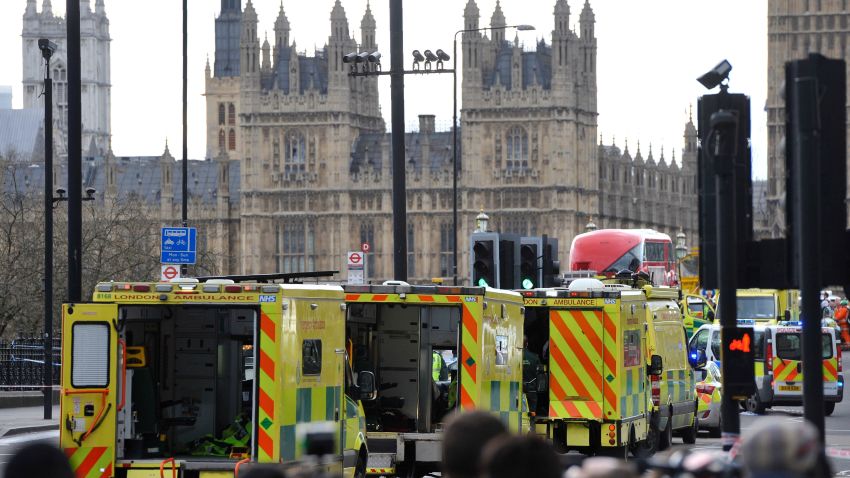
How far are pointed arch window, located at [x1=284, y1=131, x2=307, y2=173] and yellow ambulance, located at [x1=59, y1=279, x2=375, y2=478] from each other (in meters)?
96.6

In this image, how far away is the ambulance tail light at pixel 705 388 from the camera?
3112 centimetres

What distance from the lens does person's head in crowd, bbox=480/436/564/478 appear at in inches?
282

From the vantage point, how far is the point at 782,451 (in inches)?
301

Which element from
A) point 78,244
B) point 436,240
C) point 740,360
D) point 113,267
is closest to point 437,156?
point 436,240

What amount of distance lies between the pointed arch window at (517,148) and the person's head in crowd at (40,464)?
340 feet

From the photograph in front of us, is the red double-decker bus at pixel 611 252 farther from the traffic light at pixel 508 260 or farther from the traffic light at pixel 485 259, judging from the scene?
the traffic light at pixel 485 259

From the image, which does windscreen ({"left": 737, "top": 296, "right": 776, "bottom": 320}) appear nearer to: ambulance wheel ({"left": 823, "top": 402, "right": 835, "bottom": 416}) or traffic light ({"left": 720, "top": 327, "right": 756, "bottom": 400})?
ambulance wheel ({"left": 823, "top": 402, "right": 835, "bottom": 416})

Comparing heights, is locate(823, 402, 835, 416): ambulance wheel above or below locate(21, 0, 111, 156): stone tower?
below

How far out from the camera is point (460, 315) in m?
17.5

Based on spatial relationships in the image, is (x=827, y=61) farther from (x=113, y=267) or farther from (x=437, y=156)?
(x=437, y=156)

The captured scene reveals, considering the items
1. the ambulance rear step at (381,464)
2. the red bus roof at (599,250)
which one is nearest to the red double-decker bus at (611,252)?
the red bus roof at (599,250)

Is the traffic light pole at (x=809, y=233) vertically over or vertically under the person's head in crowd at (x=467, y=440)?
over

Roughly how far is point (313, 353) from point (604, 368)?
5620mm

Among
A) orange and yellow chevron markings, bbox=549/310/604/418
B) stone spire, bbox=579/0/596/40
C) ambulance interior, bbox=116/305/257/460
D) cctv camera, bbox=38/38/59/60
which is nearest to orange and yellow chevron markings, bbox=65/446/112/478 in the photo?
ambulance interior, bbox=116/305/257/460
